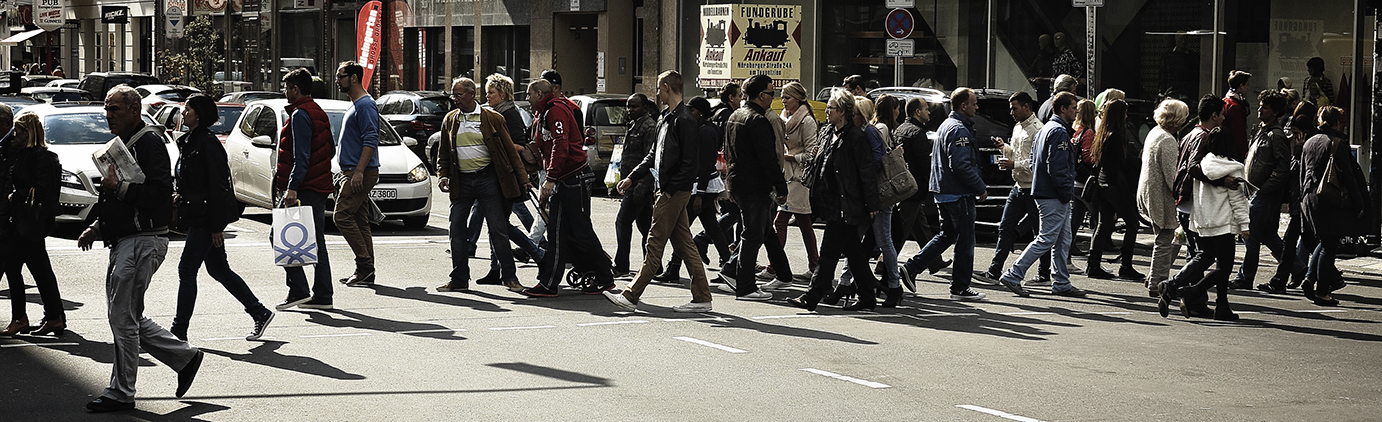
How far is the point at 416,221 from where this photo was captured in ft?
55.7

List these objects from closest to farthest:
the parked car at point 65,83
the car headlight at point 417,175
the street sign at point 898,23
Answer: the car headlight at point 417,175, the street sign at point 898,23, the parked car at point 65,83

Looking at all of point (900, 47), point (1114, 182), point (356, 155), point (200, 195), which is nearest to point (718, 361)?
point (200, 195)

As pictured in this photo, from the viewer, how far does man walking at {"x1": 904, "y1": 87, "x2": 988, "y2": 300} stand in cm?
1148

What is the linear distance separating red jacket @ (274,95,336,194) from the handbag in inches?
147

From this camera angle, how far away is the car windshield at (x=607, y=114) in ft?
73.4

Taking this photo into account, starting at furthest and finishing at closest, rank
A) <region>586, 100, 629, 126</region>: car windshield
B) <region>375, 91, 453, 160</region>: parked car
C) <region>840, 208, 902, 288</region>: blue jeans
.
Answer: <region>375, 91, 453, 160</region>: parked car
<region>586, 100, 629, 126</region>: car windshield
<region>840, 208, 902, 288</region>: blue jeans

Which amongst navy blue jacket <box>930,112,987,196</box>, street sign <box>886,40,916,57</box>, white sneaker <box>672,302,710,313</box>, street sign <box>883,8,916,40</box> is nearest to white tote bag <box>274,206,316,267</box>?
white sneaker <box>672,302,710,313</box>

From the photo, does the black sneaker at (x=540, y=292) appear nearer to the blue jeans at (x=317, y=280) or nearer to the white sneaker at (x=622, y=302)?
the white sneaker at (x=622, y=302)

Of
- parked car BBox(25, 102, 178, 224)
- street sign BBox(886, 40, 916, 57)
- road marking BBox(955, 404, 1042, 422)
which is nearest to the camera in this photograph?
road marking BBox(955, 404, 1042, 422)

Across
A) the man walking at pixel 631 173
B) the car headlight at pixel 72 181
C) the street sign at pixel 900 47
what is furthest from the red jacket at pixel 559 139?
the street sign at pixel 900 47

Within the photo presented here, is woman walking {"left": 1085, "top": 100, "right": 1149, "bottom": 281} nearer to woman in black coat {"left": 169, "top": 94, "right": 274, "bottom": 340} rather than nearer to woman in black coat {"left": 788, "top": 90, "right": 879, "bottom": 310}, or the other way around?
woman in black coat {"left": 788, "top": 90, "right": 879, "bottom": 310}

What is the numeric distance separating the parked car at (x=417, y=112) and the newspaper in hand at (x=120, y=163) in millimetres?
18073

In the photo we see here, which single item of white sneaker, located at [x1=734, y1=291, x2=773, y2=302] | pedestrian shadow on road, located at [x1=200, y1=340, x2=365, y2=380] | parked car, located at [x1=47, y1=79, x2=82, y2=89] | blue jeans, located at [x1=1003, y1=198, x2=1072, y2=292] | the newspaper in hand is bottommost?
pedestrian shadow on road, located at [x1=200, y1=340, x2=365, y2=380]

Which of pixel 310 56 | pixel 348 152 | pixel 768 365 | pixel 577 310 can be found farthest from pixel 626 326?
pixel 310 56
